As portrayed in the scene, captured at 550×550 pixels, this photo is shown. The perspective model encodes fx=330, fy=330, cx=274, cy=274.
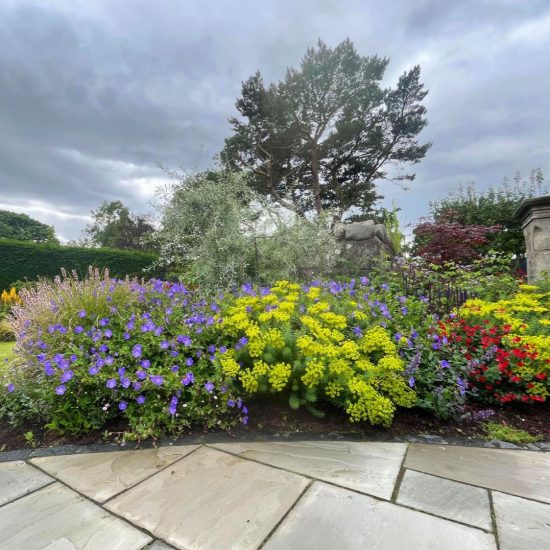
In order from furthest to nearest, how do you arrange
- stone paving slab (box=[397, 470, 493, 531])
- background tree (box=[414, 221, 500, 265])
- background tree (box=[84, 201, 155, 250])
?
background tree (box=[84, 201, 155, 250]) < background tree (box=[414, 221, 500, 265]) < stone paving slab (box=[397, 470, 493, 531])

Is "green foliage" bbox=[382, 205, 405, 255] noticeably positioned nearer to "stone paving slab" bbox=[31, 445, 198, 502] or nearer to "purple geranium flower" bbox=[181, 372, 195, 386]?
"purple geranium flower" bbox=[181, 372, 195, 386]

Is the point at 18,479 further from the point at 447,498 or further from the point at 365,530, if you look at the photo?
the point at 447,498

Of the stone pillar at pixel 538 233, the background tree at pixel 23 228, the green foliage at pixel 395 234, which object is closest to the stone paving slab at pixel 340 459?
the stone pillar at pixel 538 233

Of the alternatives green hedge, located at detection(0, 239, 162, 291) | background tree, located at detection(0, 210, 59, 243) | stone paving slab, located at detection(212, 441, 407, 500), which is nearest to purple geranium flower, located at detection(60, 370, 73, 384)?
stone paving slab, located at detection(212, 441, 407, 500)

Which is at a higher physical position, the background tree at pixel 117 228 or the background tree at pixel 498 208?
the background tree at pixel 117 228

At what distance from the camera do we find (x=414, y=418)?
2.02m

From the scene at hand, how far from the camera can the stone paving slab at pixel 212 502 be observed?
1.10m

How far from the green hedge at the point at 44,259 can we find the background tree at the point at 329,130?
6447 mm

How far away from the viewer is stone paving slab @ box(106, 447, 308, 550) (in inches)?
43.3

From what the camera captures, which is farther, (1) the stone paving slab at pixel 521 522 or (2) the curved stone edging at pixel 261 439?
(2) the curved stone edging at pixel 261 439

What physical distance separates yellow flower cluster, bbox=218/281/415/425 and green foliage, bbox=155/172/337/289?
106 inches

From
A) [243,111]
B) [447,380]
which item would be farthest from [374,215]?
[447,380]

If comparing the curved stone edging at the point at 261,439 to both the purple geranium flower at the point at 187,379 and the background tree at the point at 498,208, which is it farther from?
the background tree at the point at 498,208

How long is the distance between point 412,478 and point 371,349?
0.77 m
